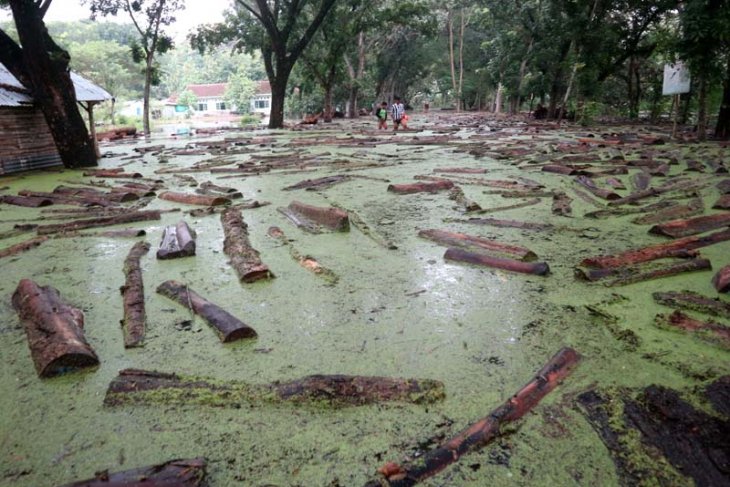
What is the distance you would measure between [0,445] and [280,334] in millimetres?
1213

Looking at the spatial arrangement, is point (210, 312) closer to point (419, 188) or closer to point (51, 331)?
point (51, 331)

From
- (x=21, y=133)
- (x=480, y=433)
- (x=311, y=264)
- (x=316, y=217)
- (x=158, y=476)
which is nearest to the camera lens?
(x=158, y=476)

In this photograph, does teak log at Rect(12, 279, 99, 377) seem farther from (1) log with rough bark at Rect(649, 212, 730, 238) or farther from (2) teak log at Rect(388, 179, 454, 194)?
(1) log with rough bark at Rect(649, 212, 730, 238)

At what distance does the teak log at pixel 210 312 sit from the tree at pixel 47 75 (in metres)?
8.56

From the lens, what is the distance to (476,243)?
3549mm

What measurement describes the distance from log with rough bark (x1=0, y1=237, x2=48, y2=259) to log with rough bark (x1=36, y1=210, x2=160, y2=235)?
0.24 meters

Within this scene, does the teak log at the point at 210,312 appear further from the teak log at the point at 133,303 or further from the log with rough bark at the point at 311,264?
the log with rough bark at the point at 311,264

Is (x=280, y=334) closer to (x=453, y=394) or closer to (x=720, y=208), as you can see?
(x=453, y=394)

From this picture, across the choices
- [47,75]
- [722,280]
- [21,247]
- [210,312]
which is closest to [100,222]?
[21,247]

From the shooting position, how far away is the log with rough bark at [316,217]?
4.16 meters

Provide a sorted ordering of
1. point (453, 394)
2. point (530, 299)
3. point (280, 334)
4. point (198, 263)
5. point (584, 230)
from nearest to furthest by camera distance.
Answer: point (453, 394) < point (280, 334) < point (530, 299) < point (198, 263) < point (584, 230)

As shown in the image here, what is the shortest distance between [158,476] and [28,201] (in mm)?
5687

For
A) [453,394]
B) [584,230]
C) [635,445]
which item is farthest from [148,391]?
[584,230]

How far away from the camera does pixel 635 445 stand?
1.53 m
